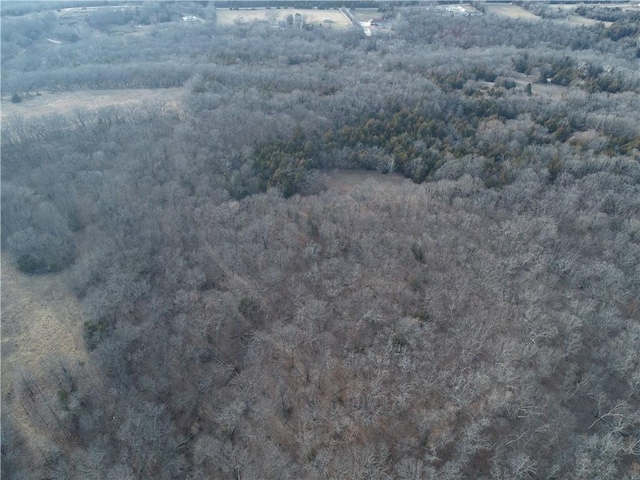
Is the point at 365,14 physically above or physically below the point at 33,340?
above

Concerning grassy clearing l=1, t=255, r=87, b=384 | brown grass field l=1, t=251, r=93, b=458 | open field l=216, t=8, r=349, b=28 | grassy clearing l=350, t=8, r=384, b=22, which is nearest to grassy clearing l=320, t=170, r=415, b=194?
grassy clearing l=1, t=255, r=87, b=384

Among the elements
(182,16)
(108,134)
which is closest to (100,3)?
(182,16)

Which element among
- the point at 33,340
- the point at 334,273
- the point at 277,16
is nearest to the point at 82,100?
the point at 33,340

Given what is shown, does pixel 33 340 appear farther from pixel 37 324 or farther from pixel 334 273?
pixel 334 273

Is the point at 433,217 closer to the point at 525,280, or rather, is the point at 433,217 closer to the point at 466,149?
the point at 525,280

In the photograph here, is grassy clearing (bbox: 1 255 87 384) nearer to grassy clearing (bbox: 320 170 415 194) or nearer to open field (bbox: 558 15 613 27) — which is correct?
grassy clearing (bbox: 320 170 415 194)

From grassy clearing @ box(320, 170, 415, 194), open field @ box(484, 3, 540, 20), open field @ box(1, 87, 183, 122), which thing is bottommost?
grassy clearing @ box(320, 170, 415, 194)

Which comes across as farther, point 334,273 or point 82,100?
point 82,100

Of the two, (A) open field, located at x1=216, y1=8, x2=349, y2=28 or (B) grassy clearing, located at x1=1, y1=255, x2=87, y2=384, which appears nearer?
(B) grassy clearing, located at x1=1, y1=255, x2=87, y2=384
